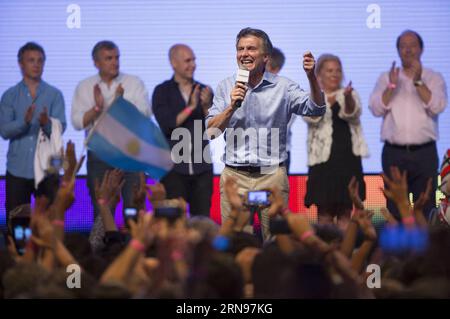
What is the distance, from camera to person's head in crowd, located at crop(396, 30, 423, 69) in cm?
709

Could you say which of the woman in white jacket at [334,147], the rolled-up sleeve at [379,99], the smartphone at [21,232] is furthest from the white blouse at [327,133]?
the smartphone at [21,232]

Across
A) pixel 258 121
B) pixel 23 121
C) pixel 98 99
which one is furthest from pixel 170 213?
pixel 23 121

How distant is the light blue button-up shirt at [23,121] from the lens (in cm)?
707

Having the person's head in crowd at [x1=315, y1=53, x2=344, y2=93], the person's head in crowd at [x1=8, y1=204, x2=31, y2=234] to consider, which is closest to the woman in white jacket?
the person's head in crowd at [x1=315, y1=53, x2=344, y2=93]

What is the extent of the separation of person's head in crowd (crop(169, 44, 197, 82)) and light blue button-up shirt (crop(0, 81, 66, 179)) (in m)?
0.81

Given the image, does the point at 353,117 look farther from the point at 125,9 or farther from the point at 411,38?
the point at 125,9

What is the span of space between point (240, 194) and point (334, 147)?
1.60 metres

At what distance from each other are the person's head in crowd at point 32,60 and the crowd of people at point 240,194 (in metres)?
0.01

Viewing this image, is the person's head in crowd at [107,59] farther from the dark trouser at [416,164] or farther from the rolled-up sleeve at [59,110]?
the dark trouser at [416,164]

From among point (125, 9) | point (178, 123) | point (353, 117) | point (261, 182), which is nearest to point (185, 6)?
point (125, 9)

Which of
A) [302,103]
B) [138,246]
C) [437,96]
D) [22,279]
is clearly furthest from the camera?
[437,96]

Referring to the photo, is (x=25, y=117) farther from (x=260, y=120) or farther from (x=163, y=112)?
(x=260, y=120)

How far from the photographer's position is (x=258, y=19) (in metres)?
7.43

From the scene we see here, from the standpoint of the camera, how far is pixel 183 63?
7148mm
